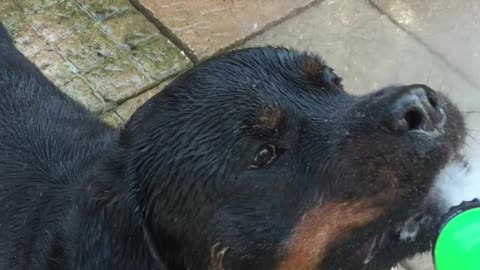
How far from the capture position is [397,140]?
2.71m

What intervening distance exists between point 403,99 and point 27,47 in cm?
322

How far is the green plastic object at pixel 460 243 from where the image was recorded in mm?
2443

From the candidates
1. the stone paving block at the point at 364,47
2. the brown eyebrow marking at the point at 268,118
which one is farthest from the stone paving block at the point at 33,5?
the brown eyebrow marking at the point at 268,118

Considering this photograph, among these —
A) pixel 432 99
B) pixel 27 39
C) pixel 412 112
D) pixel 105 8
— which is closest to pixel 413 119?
pixel 412 112

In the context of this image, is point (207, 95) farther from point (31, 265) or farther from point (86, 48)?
point (86, 48)

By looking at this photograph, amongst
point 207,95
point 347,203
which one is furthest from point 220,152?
point 347,203

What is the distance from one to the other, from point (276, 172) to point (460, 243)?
0.65 meters

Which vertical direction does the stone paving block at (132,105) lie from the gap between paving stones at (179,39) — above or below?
below

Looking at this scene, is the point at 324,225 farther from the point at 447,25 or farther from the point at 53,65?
the point at 53,65

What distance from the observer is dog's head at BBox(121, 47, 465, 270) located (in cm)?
271

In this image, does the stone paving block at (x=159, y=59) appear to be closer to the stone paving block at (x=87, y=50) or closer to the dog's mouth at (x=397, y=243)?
the stone paving block at (x=87, y=50)

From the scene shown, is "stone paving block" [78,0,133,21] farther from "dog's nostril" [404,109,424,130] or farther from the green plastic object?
the green plastic object

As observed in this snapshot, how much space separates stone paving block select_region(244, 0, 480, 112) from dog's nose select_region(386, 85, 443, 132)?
206 cm

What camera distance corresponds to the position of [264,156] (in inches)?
109
